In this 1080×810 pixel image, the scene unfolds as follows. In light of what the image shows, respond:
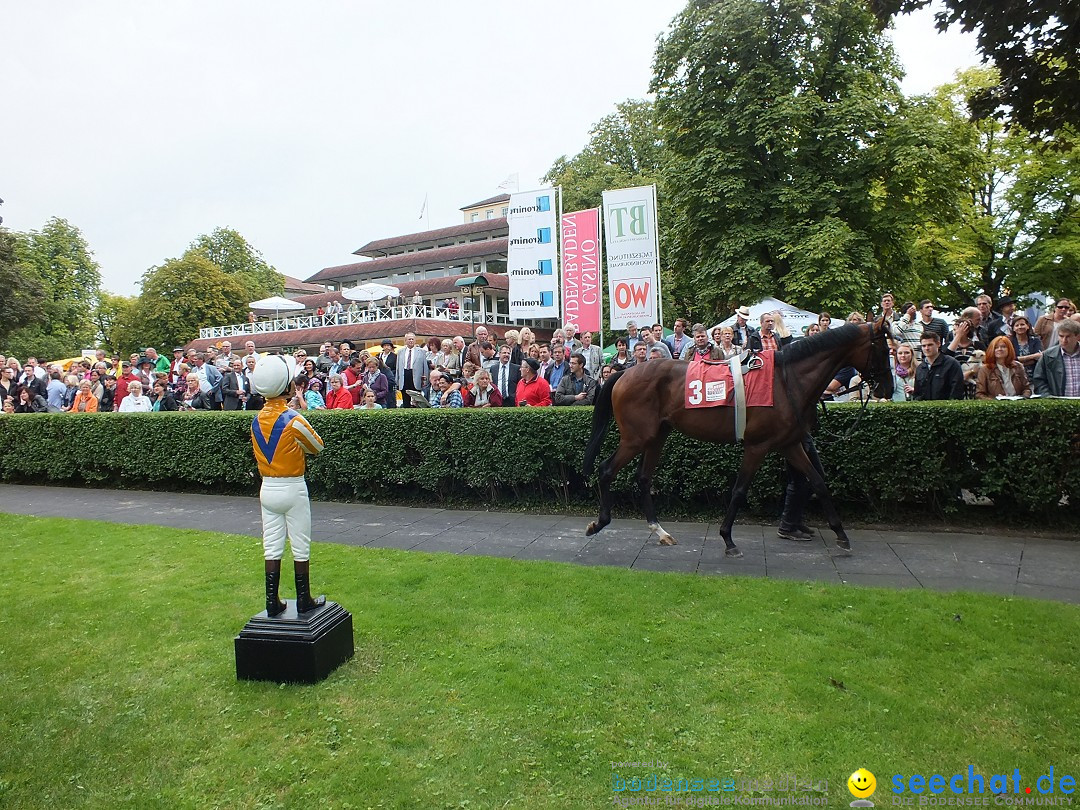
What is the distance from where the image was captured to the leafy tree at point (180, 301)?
48.6 m

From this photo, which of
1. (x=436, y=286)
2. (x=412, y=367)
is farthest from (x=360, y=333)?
(x=412, y=367)

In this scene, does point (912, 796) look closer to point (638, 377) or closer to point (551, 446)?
point (638, 377)

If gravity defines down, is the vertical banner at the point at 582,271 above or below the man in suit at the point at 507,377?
above

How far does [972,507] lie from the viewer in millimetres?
7344

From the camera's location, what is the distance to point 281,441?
417cm

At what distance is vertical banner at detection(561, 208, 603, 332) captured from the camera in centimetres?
1634

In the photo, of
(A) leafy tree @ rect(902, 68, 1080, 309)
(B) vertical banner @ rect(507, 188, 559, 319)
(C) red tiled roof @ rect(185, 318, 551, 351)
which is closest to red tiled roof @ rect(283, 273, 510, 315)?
(C) red tiled roof @ rect(185, 318, 551, 351)

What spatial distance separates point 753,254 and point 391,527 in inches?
653

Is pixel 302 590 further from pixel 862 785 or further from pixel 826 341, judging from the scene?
pixel 826 341

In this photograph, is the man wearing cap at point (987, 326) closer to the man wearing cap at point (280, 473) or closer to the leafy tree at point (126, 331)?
the man wearing cap at point (280, 473)

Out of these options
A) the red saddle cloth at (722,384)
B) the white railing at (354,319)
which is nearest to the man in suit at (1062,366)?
the red saddle cloth at (722,384)

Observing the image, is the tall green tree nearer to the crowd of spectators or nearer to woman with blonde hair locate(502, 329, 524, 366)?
the crowd of spectators

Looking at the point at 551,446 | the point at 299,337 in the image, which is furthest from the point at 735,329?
the point at 299,337

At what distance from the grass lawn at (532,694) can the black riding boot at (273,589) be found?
449 millimetres
